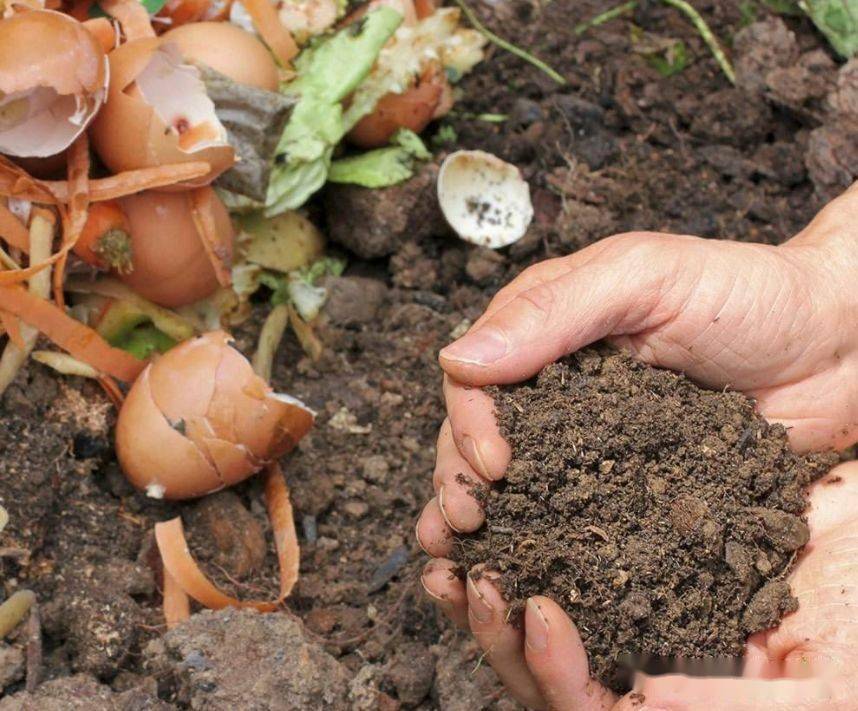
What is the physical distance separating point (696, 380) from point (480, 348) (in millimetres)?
464

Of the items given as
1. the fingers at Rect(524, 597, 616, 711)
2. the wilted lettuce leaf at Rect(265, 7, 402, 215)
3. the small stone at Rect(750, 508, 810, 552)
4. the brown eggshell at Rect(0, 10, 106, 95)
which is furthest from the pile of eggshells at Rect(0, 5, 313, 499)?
the small stone at Rect(750, 508, 810, 552)

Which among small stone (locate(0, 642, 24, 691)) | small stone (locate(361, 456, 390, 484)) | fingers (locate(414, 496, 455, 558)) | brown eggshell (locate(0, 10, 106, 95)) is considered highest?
brown eggshell (locate(0, 10, 106, 95))

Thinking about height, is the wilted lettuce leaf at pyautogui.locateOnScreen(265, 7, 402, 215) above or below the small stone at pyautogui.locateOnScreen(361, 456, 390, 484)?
above

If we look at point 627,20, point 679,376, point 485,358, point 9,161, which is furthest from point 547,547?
point 627,20

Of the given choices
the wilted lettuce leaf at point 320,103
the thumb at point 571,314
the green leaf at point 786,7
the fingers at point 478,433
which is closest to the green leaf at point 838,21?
the green leaf at point 786,7

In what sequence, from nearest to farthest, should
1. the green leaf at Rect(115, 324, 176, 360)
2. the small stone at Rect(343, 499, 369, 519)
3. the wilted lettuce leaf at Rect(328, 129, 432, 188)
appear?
1. the small stone at Rect(343, 499, 369, 519)
2. the green leaf at Rect(115, 324, 176, 360)
3. the wilted lettuce leaf at Rect(328, 129, 432, 188)

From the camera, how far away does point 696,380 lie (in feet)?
6.40

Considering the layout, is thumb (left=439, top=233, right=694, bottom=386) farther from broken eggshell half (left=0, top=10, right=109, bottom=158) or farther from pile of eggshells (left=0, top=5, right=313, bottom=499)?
broken eggshell half (left=0, top=10, right=109, bottom=158)

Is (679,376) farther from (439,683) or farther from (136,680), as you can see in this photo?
(136,680)

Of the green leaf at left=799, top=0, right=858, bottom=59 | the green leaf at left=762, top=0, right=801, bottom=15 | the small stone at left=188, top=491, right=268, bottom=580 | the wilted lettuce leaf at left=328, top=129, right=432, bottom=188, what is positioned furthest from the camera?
the green leaf at left=762, top=0, right=801, bottom=15

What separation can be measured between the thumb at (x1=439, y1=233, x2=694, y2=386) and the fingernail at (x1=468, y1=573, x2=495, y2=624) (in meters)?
0.31

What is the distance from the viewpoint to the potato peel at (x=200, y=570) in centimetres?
206

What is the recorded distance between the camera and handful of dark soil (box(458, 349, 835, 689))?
1.64 metres

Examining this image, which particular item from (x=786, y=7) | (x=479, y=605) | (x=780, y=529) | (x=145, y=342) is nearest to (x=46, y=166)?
(x=145, y=342)
